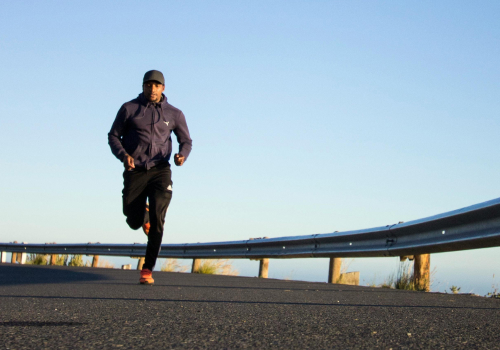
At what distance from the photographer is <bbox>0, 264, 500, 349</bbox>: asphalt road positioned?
2666mm

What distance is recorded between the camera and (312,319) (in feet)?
11.6

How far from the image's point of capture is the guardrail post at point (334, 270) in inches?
358

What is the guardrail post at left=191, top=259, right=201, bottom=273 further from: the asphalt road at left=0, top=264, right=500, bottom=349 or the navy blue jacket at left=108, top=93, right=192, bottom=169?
the asphalt road at left=0, top=264, right=500, bottom=349

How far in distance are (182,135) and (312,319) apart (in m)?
4.18

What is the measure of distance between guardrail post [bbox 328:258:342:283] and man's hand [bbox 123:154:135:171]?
12.1ft

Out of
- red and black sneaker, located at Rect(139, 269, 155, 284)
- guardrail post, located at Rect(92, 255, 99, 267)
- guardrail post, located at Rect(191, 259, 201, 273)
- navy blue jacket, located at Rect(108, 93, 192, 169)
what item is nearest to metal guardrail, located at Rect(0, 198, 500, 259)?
guardrail post, located at Rect(191, 259, 201, 273)

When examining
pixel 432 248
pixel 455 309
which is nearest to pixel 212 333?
pixel 455 309

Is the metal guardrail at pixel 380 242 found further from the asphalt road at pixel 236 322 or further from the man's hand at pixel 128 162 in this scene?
the man's hand at pixel 128 162


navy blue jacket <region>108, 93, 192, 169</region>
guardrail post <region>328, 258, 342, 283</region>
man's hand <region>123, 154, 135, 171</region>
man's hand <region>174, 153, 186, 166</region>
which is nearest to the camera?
man's hand <region>123, 154, 135, 171</region>

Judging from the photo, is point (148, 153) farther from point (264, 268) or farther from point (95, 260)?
point (95, 260)

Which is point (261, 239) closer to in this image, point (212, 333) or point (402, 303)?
point (402, 303)

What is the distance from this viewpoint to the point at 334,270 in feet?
29.9

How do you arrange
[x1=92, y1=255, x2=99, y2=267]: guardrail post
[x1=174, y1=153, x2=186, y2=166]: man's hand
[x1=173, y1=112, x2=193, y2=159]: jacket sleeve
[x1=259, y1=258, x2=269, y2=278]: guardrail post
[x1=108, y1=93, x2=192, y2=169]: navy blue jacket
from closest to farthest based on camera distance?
[x1=174, y1=153, x2=186, y2=166]: man's hand → [x1=108, y1=93, x2=192, y2=169]: navy blue jacket → [x1=173, y1=112, x2=193, y2=159]: jacket sleeve → [x1=259, y1=258, x2=269, y2=278]: guardrail post → [x1=92, y1=255, x2=99, y2=267]: guardrail post

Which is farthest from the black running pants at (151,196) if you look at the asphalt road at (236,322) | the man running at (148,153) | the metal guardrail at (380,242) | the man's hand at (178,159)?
the metal guardrail at (380,242)
